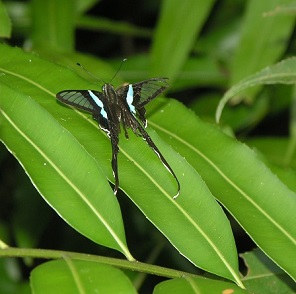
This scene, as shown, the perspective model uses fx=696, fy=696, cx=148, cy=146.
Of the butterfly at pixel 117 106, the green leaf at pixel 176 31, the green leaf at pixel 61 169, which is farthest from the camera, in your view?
the green leaf at pixel 176 31

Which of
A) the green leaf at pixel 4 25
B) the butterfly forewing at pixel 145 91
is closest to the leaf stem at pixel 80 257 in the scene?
the butterfly forewing at pixel 145 91

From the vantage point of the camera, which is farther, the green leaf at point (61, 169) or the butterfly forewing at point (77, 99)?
the butterfly forewing at point (77, 99)

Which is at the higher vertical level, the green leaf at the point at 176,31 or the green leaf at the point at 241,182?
the green leaf at the point at 176,31

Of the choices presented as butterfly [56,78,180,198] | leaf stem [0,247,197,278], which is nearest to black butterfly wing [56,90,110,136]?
butterfly [56,78,180,198]

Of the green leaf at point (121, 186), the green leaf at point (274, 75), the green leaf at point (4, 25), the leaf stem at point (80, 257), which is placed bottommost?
the leaf stem at point (80, 257)

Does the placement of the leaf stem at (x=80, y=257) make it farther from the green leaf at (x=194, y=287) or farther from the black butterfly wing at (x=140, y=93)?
the black butterfly wing at (x=140, y=93)

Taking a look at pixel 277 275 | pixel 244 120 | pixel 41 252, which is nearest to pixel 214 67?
pixel 244 120

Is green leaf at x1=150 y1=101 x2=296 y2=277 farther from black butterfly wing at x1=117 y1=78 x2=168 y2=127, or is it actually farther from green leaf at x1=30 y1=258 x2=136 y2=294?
green leaf at x1=30 y1=258 x2=136 y2=294

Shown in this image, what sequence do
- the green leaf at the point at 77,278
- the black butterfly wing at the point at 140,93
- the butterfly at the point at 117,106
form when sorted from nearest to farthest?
the green leaf at the point at 77,278
the butterfly at the point at 117,106
the black butterfly wing at the point at 140,93
